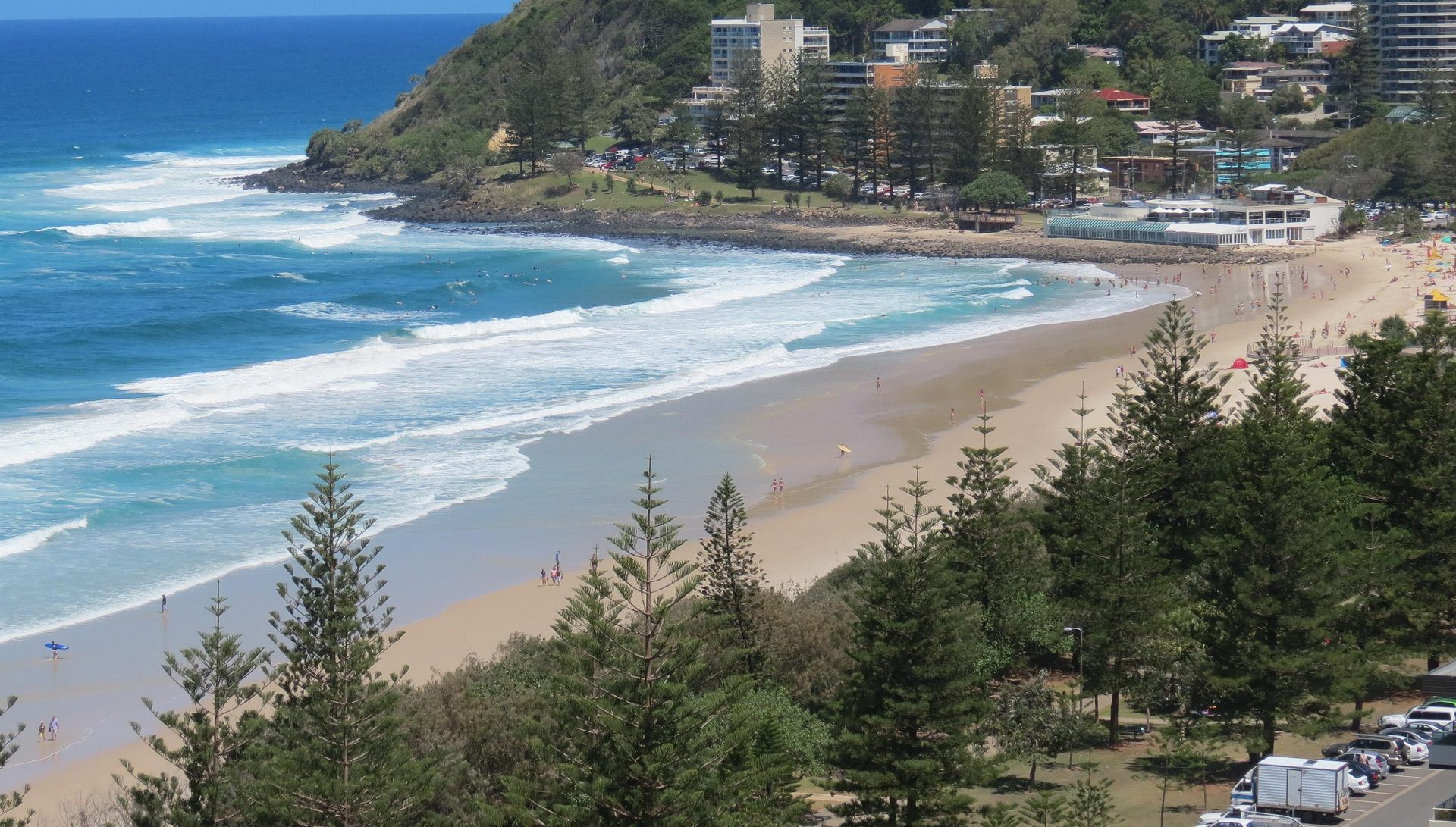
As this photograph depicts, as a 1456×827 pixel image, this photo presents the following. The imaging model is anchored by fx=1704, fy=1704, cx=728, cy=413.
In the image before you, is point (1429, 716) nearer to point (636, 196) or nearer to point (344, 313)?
point (344, 313)

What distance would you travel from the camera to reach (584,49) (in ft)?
353

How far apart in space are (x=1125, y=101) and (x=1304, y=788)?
7489 cm

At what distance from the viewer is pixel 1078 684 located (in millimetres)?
22453

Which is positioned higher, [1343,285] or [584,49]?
[584,49]

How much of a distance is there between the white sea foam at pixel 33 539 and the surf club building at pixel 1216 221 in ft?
155

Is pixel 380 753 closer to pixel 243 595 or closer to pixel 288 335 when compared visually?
pixel 243 595

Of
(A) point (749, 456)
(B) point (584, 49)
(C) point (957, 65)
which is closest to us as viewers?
(A) point (749, 456)

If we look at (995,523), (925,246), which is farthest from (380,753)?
(925,246)

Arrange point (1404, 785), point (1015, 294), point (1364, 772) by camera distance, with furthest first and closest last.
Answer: point (1015, 294) → point (1404, 785) → point (1364, 772)

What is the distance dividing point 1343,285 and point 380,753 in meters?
47.6

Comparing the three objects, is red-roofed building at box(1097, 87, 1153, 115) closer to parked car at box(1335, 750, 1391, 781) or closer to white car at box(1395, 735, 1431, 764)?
white car at box(1395, 735, 1431, 764)

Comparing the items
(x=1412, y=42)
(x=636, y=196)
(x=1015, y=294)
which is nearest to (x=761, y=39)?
(x=636, y=196)

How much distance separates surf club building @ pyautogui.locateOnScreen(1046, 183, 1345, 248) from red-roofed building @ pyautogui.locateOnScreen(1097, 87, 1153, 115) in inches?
679

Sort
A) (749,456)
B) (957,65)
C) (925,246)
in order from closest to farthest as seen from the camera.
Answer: (749,456) < (925,246) < (957,65)
